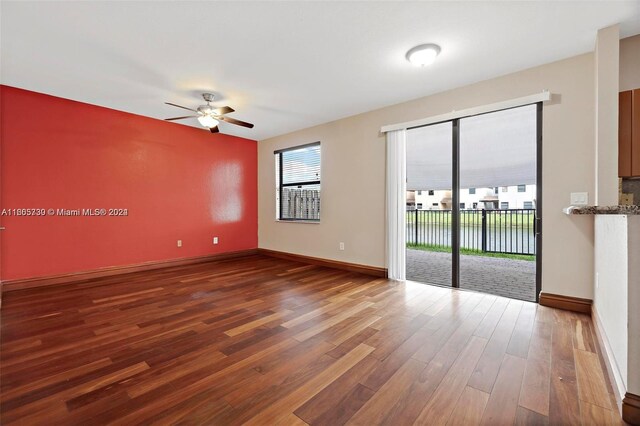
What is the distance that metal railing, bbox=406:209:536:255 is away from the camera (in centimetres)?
540

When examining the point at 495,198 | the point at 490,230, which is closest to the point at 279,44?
the point at 495,198

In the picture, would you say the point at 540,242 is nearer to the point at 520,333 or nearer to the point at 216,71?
the point at 520,333

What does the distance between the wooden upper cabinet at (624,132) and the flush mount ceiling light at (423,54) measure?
1.56 m

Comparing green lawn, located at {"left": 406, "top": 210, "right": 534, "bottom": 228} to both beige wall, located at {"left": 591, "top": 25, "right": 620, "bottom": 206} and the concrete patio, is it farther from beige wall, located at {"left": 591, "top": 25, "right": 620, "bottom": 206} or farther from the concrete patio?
beige wall, located at {"left": 591, "top": 25, "right": 620, "bottom": 206}

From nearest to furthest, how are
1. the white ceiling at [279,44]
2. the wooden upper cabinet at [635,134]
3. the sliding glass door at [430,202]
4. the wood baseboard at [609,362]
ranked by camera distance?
the wood baseboard at [609,362], the white ceiling at [279,44], the wooden upper cabinet at [635,134], the sliding glass door at [430,202]

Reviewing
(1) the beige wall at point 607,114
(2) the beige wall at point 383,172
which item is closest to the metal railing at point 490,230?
(2) the beige wall at point 383,172

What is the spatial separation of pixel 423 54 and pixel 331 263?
3.33 m

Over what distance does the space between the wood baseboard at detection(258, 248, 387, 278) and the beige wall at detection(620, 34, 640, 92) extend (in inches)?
124

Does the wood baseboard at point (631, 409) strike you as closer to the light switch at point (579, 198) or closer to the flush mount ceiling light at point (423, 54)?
the light switch at point (579, 198)

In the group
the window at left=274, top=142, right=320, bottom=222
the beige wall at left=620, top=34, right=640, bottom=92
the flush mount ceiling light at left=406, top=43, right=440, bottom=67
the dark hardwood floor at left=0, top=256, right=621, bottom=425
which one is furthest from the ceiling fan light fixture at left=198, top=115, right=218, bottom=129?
the beige wall at left=620, top=34, right=640, bottom=92

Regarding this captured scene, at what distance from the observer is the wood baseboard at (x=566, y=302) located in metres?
2.65

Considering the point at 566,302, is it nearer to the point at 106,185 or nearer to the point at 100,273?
the point at 100,273

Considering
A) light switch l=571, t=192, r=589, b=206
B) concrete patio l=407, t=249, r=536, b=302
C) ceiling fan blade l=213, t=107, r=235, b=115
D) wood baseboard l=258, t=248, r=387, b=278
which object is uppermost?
ceiling fan blade l=213, t=107, r=235, b=115

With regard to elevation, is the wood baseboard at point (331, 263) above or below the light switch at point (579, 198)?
below
